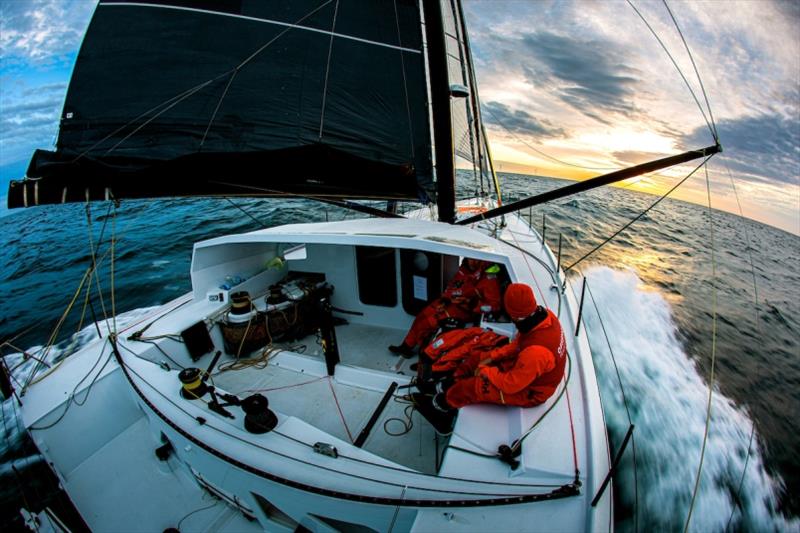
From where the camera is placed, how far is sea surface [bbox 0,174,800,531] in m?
3.21

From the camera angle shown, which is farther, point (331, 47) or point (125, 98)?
point (331, 47)

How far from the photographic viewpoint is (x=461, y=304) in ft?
11.0

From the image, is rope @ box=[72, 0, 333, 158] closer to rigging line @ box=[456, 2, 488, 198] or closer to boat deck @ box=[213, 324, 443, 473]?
boat deck @ box=[213, 324, 443, 473]

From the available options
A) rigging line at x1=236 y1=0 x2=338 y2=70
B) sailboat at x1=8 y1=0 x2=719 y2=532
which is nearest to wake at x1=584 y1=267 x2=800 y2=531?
sailboat at x1=8 y1=0 x2=719 y2=532

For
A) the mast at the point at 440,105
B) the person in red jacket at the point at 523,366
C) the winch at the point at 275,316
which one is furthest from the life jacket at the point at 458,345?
the mast at the point at 440,105

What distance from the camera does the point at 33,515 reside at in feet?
7.06

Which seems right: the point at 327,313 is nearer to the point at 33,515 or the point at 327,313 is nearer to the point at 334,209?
the point at 33,515

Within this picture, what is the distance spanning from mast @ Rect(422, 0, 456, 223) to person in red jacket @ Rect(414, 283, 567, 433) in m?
2.55

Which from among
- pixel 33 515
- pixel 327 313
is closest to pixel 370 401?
pixel 327 313

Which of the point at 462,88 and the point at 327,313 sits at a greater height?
Result: the point at 462,88

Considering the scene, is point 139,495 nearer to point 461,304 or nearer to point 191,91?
point 461,304

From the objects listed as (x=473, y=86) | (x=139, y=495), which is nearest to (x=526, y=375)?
(x=139, y=495)

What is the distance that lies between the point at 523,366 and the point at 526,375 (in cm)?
5

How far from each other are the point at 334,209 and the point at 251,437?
36.3ft
